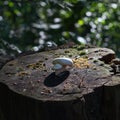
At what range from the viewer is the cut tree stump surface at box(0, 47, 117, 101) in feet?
6.17

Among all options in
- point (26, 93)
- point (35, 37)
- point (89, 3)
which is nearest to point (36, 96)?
point (26, 93)

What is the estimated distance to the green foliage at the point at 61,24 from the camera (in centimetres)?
350

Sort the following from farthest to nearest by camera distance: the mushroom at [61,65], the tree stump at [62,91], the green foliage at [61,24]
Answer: the green foliage at [61,24] → the mushroom at [61,65] → the tree stump at [62,91]

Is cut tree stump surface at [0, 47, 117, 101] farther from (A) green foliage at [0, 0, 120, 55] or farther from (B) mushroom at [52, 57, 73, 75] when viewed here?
(A) green foliage at [0, 0, 120, 55]

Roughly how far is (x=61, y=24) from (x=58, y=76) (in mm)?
2553

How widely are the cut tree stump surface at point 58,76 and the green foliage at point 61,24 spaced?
2.77 ft

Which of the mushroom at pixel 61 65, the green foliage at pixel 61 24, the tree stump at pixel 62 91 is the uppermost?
the green foliage at pixel 61 24

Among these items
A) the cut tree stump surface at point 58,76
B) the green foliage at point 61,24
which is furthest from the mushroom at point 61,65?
the green foliage at point 61,24

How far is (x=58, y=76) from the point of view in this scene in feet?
6.73

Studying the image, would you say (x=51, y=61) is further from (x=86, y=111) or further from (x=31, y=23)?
(x=31, y=23)

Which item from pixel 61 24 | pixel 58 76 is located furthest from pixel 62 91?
pixel 61 24

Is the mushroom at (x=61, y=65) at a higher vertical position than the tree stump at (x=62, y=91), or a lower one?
higher

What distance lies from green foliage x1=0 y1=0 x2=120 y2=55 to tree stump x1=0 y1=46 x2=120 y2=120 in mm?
Result: 1043

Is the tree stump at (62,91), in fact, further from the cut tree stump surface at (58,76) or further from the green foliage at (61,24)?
the green foliage at (61,24)
